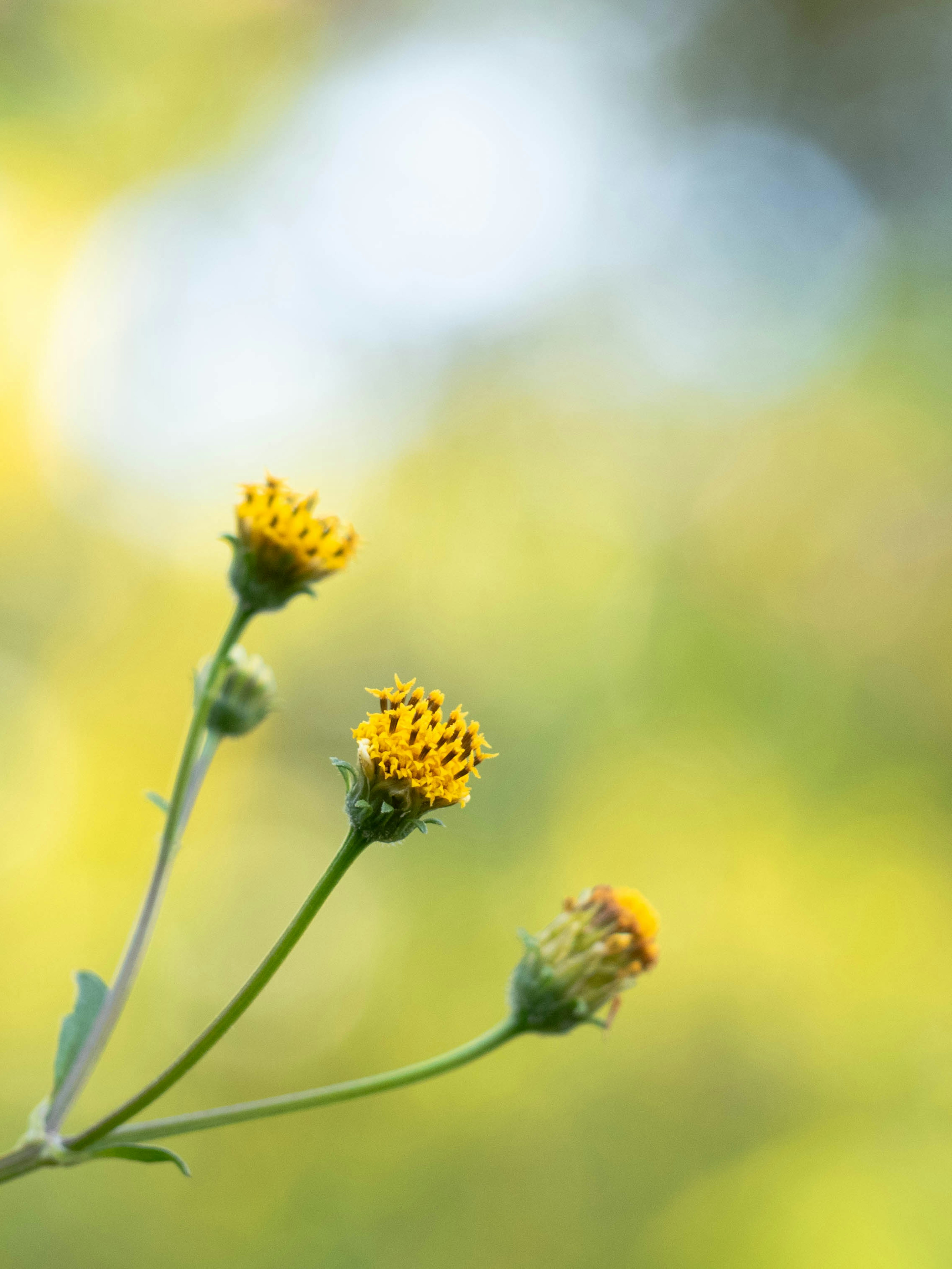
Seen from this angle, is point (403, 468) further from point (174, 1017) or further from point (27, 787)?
point (174, 1017)

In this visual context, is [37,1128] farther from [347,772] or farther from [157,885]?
[347,772]

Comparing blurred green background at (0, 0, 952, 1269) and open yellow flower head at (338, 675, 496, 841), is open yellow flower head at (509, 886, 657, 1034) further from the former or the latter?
blurred green background at (0, 0, 952, 1269)

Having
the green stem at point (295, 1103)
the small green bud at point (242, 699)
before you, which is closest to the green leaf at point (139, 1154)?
the green stem at point (295, 1103)

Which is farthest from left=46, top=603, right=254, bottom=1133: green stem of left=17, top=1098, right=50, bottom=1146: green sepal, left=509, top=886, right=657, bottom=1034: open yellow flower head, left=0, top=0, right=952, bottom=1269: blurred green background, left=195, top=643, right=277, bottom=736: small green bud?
left=0, top=0, right=952, bottom=1269: blurred green background

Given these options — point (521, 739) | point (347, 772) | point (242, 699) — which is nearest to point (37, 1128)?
point (347, 772)

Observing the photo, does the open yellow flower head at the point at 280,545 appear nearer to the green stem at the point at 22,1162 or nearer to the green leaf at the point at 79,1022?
the green leaf at the point at 79,1022

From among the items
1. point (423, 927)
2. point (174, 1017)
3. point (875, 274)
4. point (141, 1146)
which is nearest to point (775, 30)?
point (875, 274)
